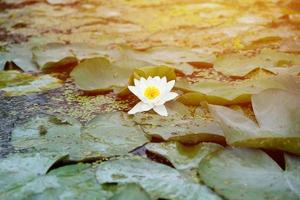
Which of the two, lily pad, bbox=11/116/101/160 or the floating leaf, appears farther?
the floating leaf

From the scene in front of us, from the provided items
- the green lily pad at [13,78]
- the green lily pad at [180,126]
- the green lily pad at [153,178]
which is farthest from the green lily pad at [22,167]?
the green lily pad at [13,78]

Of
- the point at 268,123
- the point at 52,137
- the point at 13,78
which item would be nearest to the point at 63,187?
A: the point at 52,137

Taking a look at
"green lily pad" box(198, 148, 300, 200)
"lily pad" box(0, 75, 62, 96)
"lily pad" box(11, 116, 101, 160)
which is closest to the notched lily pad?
"lily pad" box(0, 75, 62, 96)

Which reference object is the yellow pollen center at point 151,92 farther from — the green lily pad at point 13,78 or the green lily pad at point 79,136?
the green lily pad at point 13,78

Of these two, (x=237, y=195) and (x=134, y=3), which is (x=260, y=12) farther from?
(x=237, y=195)

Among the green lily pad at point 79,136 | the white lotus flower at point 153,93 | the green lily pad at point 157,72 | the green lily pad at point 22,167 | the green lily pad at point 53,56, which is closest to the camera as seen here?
the green lily pad at point 22,167

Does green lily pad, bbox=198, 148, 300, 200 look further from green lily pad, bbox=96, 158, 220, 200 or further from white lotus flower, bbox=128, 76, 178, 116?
white lotus flower, bbox=128, 76, 178, 116
